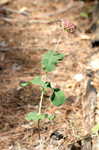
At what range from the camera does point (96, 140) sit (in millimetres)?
1845

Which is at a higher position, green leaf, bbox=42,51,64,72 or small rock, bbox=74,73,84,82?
green leaf, bbox=42,51,64,72

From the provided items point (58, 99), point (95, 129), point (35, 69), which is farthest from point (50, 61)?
point (35, 69)

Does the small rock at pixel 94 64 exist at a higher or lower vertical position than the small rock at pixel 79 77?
higher

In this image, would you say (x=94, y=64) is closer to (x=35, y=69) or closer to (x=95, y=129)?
(x=35, y=69)

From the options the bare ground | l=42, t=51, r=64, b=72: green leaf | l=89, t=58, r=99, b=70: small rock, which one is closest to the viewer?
l=42, t=51, r=64, b=72: green leaf

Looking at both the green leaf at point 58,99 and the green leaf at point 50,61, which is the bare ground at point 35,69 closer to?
the green leaf at point 50,61

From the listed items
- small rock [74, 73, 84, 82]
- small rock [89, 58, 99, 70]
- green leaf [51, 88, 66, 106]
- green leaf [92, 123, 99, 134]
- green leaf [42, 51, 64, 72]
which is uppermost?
green leaf [42, 51, 64, 72]

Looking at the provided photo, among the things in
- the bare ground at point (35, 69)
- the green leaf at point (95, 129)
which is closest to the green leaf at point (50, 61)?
the bare ground at point (35, 69)

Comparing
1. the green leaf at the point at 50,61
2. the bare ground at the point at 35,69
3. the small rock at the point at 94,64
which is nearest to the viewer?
the green leaf at the point at 50,61

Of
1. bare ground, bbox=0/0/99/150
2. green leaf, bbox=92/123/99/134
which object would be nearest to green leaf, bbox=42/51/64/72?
bare ground, bbox=0/0/99/150

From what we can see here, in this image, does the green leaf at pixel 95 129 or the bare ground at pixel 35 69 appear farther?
the bare ground at pixel 35 69

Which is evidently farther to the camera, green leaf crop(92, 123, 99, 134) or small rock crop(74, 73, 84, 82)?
small rock crop(74, 73, 84, 82)

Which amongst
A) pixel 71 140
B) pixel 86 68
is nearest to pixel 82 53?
pixel 86 68

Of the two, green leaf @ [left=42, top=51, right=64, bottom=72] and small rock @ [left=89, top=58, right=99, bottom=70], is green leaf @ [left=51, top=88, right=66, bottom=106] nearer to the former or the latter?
green leaf @ [left=42, top=51, right=64, bottom=72]
